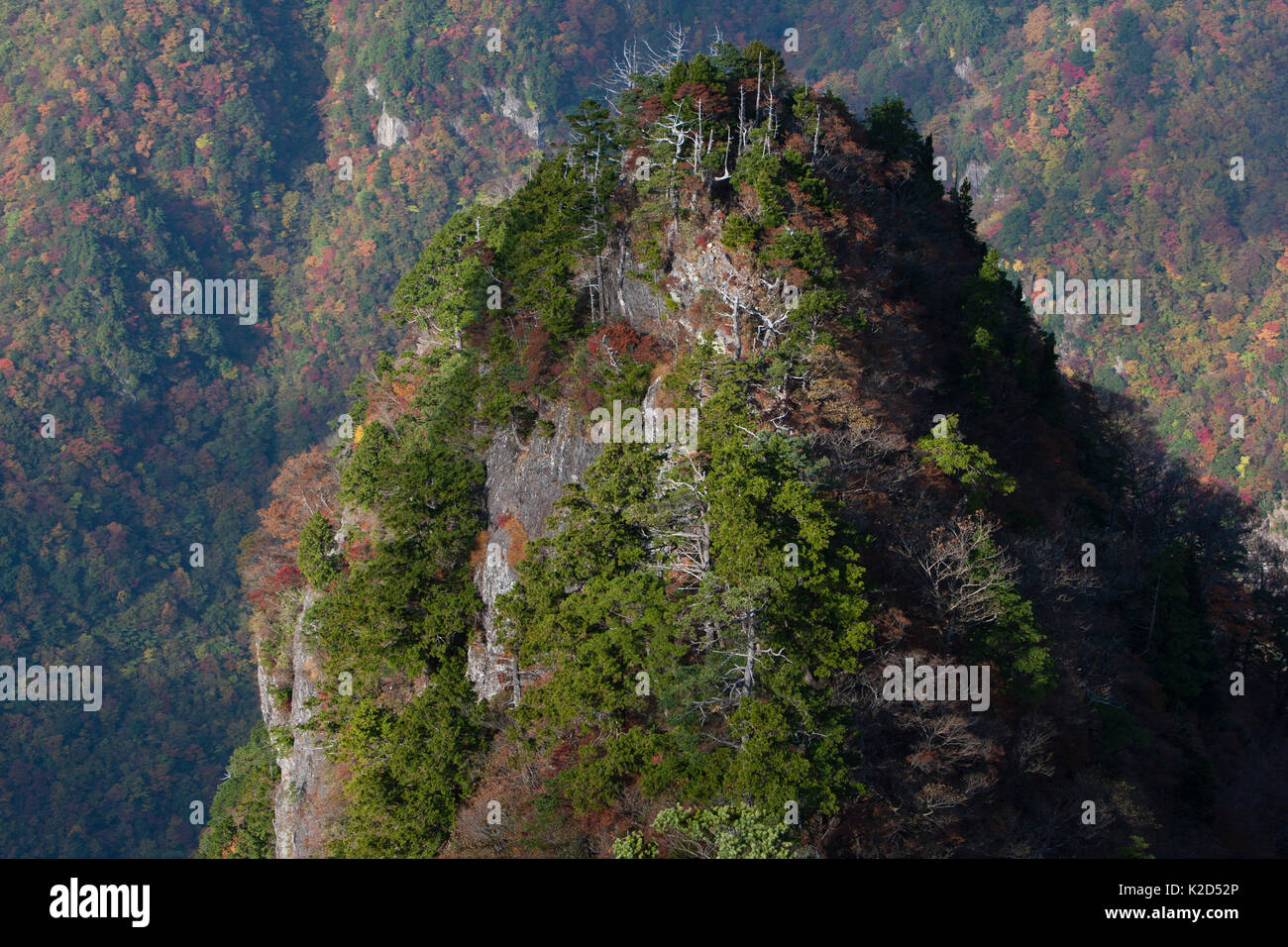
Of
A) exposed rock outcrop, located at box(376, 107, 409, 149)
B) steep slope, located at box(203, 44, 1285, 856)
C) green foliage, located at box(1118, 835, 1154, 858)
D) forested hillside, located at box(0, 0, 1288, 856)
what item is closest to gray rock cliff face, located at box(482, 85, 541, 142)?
forested hillside, located at box(0, 0, 1288, 856)

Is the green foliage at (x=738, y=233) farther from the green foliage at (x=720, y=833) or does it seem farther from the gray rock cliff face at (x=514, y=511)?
the green foliage at (x=720, y=833)

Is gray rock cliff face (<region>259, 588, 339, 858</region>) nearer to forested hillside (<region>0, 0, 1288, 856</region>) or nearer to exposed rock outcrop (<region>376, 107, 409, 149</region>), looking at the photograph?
forested hillside (<region>0, 0, 1288, 856</region>)

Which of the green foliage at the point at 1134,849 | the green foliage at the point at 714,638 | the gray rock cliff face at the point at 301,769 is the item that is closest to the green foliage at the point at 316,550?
the gray rock cliff face at the point at 301,769

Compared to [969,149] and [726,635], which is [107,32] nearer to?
[969,149]

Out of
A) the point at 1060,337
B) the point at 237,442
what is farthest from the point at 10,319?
the point at 1060,337

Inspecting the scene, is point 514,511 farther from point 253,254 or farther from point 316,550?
point 253,254

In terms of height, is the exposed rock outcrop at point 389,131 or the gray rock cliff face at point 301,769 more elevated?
the exposed rock outcrop at point 389,131
